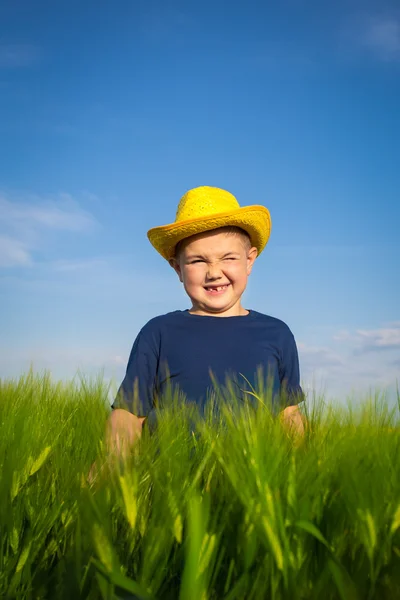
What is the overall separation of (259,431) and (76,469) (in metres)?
0.55

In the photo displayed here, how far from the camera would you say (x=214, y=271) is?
2596mm

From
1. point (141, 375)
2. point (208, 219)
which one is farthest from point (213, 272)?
point (141, 375)

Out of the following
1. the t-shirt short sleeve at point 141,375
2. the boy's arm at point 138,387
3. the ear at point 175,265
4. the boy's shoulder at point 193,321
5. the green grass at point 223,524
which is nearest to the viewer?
the green grass at point 223,524

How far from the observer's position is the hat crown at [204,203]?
278 centimetres

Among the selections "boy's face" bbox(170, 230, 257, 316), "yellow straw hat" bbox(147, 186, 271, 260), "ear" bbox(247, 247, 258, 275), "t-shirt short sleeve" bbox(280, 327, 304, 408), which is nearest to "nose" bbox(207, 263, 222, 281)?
"boy's face" bbox(170, 230, 257, 316)

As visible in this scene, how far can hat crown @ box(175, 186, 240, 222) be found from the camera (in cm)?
278

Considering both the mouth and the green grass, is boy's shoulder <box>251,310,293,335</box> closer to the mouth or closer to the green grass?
the mouth

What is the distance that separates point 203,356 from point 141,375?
0.28 m

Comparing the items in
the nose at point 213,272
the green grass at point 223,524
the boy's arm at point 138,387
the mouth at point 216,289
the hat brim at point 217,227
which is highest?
the hat brim at point 217,227

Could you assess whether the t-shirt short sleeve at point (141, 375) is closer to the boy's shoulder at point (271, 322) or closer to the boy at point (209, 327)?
the boy at point (209, 327)

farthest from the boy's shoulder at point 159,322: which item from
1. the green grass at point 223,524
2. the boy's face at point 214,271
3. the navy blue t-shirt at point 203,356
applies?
the green grass at point 223,524

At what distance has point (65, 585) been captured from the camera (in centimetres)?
96

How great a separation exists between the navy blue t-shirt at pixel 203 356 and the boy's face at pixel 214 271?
0.09 m

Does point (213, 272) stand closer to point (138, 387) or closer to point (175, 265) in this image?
point (175, 265)
